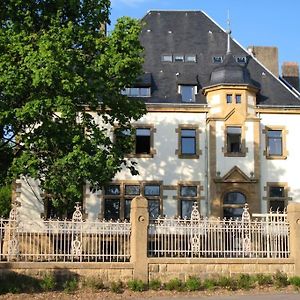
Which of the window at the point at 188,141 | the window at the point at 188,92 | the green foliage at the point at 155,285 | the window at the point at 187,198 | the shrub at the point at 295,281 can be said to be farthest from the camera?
the window at the point at 188,92

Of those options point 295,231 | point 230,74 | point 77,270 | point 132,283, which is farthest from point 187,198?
point 77,270

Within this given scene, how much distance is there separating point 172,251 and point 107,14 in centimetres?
938

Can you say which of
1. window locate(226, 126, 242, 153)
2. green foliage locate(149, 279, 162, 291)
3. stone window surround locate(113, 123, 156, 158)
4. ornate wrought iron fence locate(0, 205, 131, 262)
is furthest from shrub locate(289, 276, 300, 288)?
stone window surround locate(113, 123, 156, 158)

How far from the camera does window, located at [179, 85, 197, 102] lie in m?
31.6

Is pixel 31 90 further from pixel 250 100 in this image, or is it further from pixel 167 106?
pixel 250 100

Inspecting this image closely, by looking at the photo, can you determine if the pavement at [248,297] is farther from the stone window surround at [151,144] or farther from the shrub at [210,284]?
the stone window surround at [151,144]

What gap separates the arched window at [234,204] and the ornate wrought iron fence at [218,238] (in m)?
10.5

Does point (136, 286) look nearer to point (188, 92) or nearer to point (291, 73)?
point (188, 92)

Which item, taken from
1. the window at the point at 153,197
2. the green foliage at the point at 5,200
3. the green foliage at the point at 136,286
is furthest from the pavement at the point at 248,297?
the green foliage at the point at 5,200

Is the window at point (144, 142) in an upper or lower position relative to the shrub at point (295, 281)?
A: upper

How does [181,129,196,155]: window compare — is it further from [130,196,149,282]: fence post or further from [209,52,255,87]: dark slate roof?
[130,196,149,282]: fence post

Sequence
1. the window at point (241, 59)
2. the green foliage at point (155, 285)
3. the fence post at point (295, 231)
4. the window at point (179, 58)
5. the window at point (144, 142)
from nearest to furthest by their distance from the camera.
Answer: the green foliage at point (155, 285)
the fence post at point (295, 231)
the window at point (144, 142)
the window at point (179, 58)
the window at point (241, 59)

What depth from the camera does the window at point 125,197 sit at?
98.9ft

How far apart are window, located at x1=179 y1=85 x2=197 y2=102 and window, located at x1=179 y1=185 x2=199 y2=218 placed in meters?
4.90
